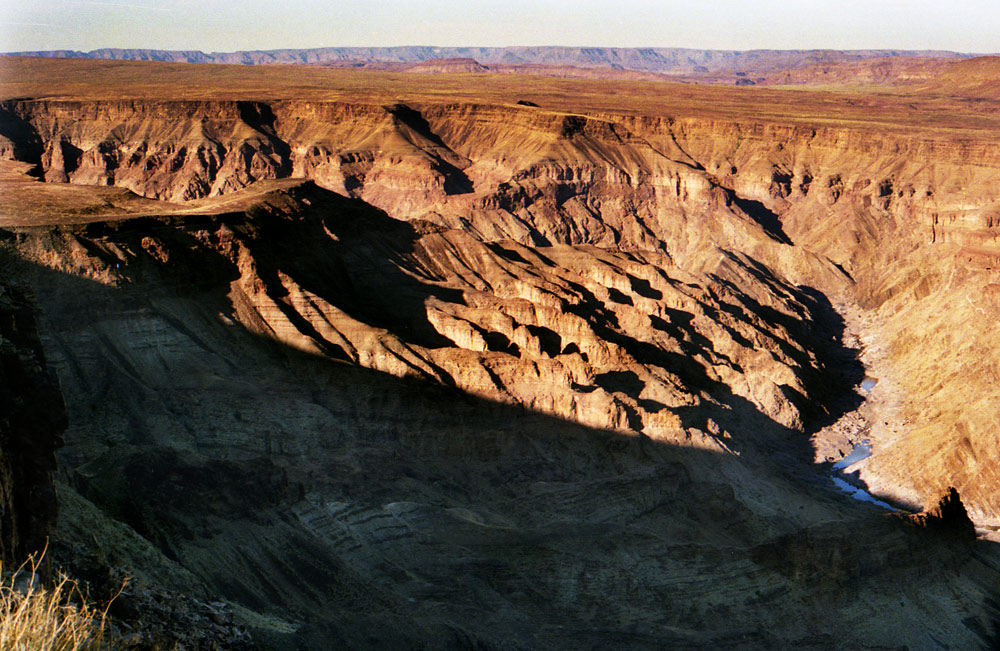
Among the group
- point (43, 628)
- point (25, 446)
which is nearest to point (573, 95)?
point (25, 446)

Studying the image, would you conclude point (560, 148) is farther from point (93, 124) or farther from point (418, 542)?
point (418, 542)

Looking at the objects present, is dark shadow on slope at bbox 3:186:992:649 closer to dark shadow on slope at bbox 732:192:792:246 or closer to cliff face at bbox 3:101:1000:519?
cliff face at bbox 3:101:1000:519

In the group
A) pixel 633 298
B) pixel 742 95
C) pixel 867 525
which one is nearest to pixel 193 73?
pixel 742 95

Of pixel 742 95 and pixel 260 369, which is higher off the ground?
pixel 742 95

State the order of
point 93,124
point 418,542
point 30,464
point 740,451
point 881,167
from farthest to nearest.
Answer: point 93,124 < point 881,167 < point 740,451 < point 418,542 < point 30,464

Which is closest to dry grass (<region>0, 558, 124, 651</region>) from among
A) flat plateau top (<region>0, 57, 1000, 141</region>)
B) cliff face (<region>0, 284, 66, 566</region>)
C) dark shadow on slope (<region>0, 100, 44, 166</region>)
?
cliff face (<region>0, 284, 66, 566</region>)

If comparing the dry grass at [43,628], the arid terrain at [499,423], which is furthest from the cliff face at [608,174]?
the dry grass at [43,628]
